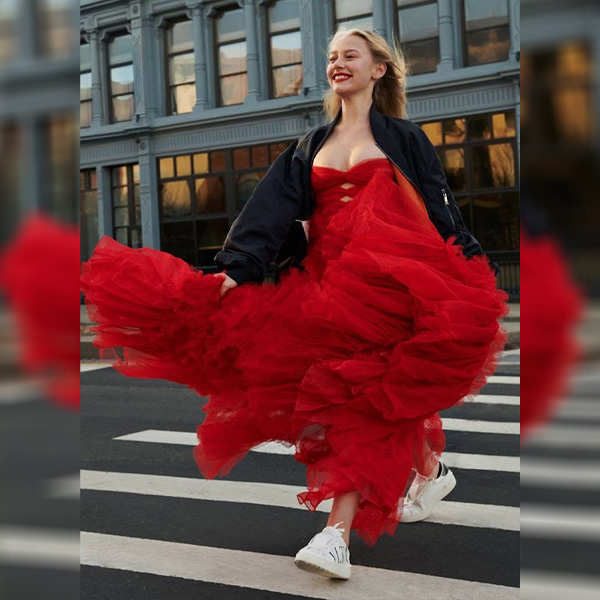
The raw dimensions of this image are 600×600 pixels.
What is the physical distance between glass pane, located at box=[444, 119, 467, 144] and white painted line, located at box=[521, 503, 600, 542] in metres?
19.7

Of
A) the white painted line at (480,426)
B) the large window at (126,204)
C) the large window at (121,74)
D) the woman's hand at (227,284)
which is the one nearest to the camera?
the woman's hand at (227,284)

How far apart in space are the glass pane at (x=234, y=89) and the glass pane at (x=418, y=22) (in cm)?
444

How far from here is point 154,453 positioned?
605 centimetres

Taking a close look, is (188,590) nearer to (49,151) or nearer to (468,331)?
(468,331)

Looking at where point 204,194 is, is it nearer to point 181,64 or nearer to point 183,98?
point 183,98

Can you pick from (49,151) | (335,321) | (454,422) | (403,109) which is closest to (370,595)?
(335,321)

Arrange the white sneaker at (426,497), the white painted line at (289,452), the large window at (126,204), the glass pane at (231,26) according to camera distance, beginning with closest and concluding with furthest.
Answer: the white sneaker at (426,497) → the white painted line at (289,452) → the glass pane at (231,26) → the large window at (126,204)

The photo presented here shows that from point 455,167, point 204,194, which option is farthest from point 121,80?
point 455,167

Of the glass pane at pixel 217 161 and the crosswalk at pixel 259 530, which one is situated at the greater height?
the glass pane at pixel 217 161

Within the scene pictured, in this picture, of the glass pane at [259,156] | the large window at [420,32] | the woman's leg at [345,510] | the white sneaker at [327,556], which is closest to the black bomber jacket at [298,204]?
the woman's leg at [345,510]

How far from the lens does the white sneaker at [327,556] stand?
3.16 m

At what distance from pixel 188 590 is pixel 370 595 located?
683mm

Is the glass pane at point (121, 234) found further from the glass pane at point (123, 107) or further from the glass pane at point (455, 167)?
the glass pane at point (455, 167)

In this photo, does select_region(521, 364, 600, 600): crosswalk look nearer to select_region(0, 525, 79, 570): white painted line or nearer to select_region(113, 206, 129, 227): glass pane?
select_region(0, 525, 79, 570): white painted line
